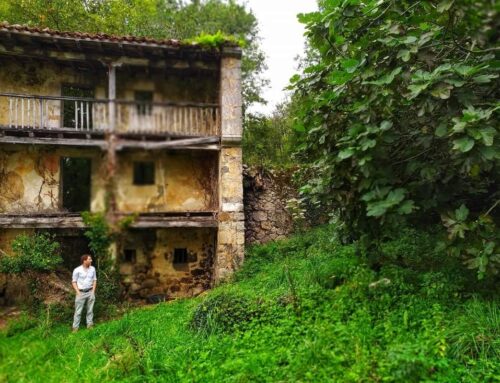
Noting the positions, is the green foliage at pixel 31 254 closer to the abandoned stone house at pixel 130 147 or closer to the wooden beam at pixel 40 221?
the wooden beam at pixel 40 221

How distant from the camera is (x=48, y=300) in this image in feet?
14.8

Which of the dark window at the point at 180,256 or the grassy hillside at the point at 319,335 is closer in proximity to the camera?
the dark window at the point at 180,256

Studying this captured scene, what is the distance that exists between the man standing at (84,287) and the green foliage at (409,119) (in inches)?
85.4

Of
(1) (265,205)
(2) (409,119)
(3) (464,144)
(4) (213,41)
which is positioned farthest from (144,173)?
(1) (265,205)

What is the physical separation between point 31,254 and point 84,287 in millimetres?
5314

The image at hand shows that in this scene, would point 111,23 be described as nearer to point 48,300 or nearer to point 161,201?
point 48,300

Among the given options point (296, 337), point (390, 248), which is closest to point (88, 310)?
point (296, 337)

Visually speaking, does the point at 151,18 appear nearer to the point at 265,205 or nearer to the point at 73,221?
the point at 265,205

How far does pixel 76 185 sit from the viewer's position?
4.10 feet

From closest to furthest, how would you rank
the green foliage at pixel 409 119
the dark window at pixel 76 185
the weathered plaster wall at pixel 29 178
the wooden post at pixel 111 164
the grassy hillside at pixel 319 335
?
1. the wooden post at pixel 111 164
2. the dark window at pixel 76 185
3. the weathered plaster wall at pixel 29 178
4. the green foliage at pixel 409 119
5. the grassy hillside at pixel 319 335

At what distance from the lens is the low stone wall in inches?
398

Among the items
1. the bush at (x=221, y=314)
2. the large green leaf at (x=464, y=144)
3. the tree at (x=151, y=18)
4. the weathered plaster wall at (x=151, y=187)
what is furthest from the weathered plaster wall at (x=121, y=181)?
the tree at (x=151, y=18)

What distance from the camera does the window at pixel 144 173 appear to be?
87 centimetres

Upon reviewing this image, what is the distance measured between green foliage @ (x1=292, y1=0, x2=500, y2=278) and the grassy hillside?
2.82 feet
